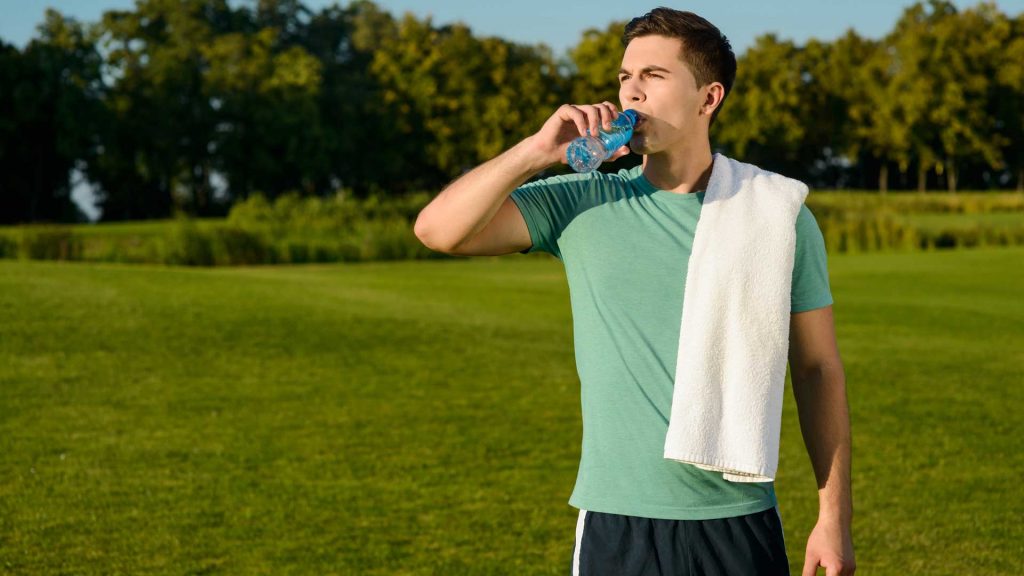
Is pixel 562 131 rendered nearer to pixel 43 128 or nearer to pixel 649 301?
pixel 649 301

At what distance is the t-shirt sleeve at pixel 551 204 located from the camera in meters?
3.00

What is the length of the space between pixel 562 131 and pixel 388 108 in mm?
65582

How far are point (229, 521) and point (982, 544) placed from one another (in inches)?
169

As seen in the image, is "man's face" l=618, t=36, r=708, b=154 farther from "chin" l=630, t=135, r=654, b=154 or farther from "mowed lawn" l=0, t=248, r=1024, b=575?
"mowed lawn" l=0, t=248, r=1024, b=575

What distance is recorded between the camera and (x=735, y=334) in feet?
9.37

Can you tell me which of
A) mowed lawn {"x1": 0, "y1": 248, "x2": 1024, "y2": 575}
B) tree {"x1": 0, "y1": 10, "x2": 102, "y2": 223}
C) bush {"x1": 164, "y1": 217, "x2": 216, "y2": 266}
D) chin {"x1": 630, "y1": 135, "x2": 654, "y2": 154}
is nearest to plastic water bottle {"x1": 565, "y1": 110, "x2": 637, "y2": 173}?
chin {"x1": 630, "y1": 135, "x2": 654, "y2": 154}

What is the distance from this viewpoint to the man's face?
2.87m

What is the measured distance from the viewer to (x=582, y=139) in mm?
2643

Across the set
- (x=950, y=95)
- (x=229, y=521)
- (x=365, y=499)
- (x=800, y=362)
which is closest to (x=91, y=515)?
(x=229, y=521)

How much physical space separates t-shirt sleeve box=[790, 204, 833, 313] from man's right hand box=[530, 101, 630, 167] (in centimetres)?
51

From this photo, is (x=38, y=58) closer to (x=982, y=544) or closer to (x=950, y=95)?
(x=950, y=95)

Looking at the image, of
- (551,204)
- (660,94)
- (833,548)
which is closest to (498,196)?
(551,204)

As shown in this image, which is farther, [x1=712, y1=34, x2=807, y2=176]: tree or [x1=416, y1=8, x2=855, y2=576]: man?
[x1=712, y1=34, x2=807, y2=176]: tree

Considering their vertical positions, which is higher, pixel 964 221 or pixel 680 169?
pixel 964 221
